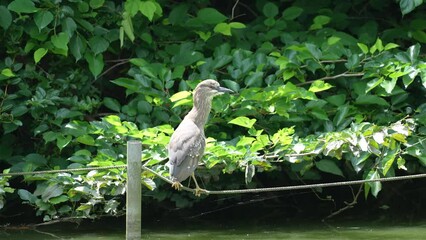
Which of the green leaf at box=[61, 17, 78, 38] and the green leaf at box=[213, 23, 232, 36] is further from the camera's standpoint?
the green leaf at box=[213, 23, 232, 36]

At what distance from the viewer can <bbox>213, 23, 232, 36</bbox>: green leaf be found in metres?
7.37

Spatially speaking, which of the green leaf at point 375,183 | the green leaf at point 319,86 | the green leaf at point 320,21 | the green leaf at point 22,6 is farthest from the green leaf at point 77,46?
the green leaf at point 375,183

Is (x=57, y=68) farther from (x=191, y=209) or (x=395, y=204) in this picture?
(x=395, y=204)

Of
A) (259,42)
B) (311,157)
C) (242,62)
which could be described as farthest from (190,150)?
(259,42)

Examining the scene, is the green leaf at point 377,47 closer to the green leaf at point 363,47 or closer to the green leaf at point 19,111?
the green leaf at point 363,47

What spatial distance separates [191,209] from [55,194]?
63.5 inches

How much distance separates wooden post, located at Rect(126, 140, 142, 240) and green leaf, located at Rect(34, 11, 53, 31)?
7.50 ft

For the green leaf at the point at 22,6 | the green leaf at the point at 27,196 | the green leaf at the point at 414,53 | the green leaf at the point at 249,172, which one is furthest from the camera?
the green leaf at the point at 414,53

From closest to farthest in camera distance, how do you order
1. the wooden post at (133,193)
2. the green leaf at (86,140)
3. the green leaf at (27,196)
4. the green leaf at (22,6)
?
the wooden post at (133,193) < the green leaf at (27,196) < the green leaf at (86,140) < the green leaf at (22,6)

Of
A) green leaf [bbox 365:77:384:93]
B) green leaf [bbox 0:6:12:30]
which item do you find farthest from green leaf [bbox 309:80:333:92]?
green leaf [bbox 0:6:12:30]

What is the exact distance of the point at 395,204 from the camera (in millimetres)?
7965

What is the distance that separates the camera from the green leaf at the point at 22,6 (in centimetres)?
683

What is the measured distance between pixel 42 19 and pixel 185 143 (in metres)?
1.76

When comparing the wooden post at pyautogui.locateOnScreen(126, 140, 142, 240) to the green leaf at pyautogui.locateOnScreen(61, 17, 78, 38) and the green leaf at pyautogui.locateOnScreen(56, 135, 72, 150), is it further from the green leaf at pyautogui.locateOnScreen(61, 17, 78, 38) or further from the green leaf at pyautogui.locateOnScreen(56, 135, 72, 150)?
the green leaf at pyautogui.locateOnScreen(61, 17, 78, 38)
